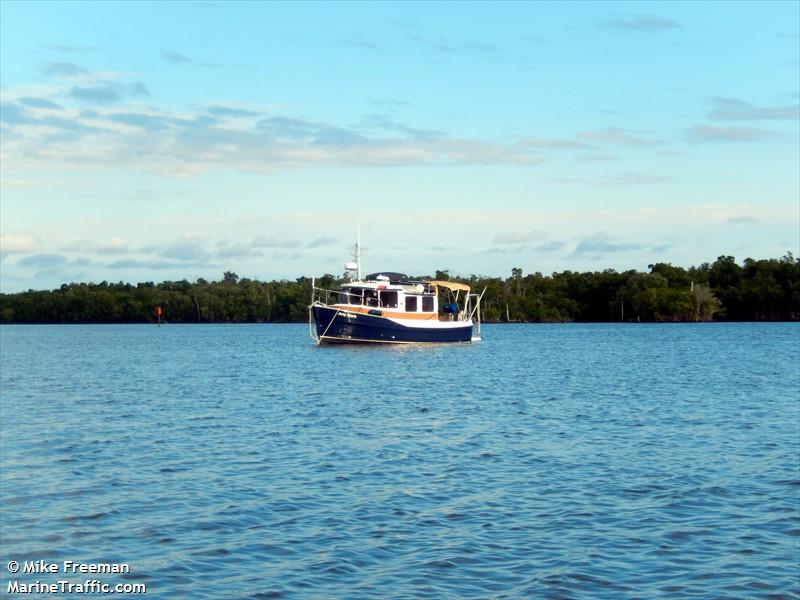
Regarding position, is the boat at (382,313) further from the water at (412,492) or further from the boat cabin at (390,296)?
the water at (412,492)

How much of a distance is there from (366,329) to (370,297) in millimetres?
2500

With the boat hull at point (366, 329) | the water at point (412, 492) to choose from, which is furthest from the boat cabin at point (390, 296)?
the water at point (412, 492)

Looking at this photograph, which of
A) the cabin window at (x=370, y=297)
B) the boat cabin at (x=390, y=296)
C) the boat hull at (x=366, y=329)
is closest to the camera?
the boat hull at (x=366, y=329)

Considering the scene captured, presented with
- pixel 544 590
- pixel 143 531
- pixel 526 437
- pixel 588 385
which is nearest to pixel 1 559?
pixel 143 531

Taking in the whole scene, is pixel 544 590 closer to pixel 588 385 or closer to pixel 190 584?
pixel 190 584

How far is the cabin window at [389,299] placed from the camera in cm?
7412

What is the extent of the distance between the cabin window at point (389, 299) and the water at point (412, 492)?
34.0 metres

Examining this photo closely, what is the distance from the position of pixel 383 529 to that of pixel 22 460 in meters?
10.7

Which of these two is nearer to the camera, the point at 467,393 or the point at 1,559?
the point at 1,559

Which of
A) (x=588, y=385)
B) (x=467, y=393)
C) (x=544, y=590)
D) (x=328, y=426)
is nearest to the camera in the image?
(x=544, y=590)

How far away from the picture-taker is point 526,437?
85.9ft

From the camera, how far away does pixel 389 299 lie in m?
74.4

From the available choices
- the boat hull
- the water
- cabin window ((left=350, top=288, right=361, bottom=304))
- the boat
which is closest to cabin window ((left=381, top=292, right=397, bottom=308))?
the boat

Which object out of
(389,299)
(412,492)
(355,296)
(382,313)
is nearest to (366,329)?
(382,313)
